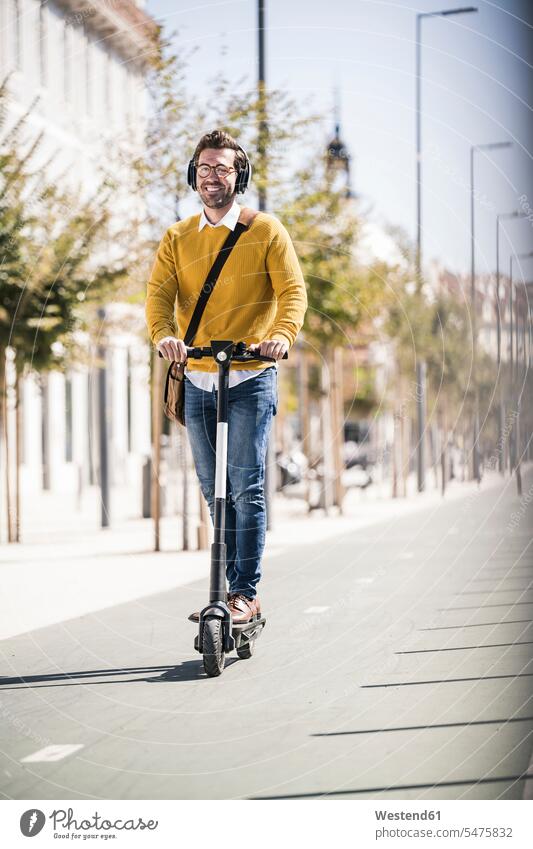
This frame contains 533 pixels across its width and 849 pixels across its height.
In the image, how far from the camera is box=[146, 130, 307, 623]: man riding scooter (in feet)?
17.6

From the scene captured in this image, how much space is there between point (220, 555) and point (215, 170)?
1.51 metres

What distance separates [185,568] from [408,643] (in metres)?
4.05

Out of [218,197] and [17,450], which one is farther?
[17,450]

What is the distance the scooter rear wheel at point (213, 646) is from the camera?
498cm

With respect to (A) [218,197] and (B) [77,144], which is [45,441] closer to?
(B) [77,144]

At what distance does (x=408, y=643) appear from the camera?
5.91 m

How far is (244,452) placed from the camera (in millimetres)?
5430

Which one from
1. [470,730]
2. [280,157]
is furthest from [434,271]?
[470,730]

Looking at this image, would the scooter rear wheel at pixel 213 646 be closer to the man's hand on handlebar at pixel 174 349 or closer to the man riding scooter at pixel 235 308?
the man riding scooter at pixel 235 308

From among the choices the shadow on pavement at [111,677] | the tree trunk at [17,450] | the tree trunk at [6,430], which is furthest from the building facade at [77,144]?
the shadow on pavement at [111,677]
